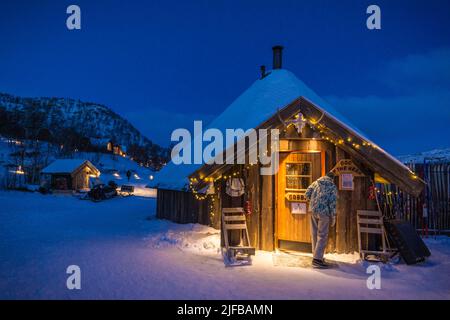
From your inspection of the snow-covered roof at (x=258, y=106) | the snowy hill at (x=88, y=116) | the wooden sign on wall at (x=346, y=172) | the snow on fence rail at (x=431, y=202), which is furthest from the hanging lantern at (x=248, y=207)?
the snowy hill at (x=88, y=116)

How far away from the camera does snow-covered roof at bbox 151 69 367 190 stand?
12.5m

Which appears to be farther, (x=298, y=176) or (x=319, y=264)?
(x=298, y=176)

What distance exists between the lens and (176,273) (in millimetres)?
6316

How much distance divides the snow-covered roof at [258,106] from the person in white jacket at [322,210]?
5191 millimetres

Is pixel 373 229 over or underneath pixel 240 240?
over

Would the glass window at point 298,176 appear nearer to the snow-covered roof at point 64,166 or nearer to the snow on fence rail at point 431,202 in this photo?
the snow on fence rail at point 431,202

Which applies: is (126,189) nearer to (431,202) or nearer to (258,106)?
(258,106)

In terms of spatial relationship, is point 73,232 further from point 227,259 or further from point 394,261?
point 394,261

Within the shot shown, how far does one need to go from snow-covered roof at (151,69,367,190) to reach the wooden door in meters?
3.50

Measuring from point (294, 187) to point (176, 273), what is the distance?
432 centimetres

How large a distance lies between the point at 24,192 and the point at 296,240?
2878 centimetres

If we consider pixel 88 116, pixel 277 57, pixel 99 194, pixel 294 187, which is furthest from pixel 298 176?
pixel 88 116

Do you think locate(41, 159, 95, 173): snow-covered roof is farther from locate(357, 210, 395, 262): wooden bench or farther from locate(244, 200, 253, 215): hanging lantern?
locate(357, 210, 395, 262): wooden bench
